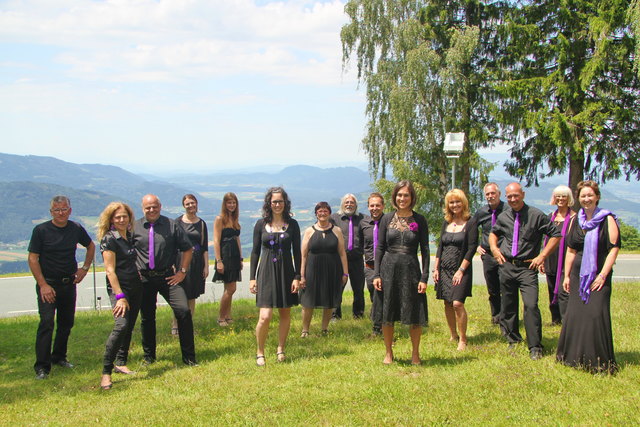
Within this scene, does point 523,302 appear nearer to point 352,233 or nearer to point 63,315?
point 352,233

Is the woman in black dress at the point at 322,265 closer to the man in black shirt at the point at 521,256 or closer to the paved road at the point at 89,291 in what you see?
the man in black shirt at the point at 521,256

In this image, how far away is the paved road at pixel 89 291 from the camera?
14.5 meters

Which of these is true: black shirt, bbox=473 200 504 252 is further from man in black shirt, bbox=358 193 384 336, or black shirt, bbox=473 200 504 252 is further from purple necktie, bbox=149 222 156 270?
purple necktie, bbox=149 222 156 270

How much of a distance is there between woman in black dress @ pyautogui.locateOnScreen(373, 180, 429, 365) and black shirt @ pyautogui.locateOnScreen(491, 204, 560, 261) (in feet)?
3.88

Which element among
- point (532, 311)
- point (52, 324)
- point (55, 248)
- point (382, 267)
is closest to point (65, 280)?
point (55, 248)

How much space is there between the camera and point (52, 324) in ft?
23.0

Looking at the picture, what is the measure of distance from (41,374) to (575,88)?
19854 millimetres

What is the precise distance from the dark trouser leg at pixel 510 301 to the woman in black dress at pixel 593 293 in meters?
0.86

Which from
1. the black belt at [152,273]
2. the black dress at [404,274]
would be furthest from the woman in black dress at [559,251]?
the black belt at [152,273]

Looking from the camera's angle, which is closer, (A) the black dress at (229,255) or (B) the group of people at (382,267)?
(B) the group of people at (382,267)

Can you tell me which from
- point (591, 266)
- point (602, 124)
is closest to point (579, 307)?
point (591, 266)

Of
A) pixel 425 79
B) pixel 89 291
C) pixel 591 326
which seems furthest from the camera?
pixel 425 79

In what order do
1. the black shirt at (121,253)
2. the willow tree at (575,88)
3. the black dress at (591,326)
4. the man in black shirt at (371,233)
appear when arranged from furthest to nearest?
the willow tree at (575,88) < the man in black shirt at (371,233) < the black shirt at (121,253) < the black dress at (591,326)

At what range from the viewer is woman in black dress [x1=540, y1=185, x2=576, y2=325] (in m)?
6.77
